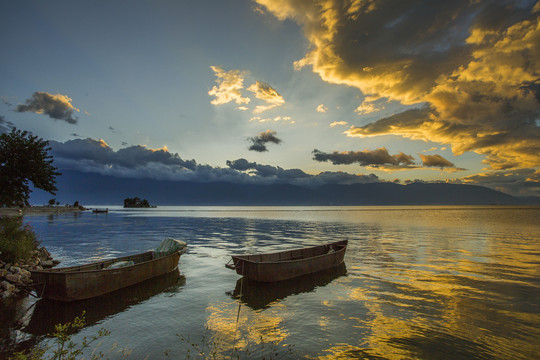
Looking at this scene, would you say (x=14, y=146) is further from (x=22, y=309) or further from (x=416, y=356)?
(x=416, y=356)

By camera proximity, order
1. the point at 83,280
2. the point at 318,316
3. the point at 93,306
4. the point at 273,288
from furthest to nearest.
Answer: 1. the point at 273,288
2. the point at 83,280
3. the point at 93,306
4. the point at 318,316

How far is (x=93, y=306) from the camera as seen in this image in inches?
612

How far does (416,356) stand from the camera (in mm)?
10398

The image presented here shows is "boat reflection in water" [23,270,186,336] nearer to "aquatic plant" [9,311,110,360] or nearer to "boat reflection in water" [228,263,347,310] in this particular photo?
"aquatic plant" [9,311,110,360]

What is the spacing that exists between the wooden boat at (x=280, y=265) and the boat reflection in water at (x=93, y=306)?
5.10 metres

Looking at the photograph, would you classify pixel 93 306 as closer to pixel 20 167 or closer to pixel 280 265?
pixel 280 265

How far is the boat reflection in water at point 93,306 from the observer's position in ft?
43.9

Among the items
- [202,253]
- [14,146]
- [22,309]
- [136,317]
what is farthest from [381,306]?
[14,146]

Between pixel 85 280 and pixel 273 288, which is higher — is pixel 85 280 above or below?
above

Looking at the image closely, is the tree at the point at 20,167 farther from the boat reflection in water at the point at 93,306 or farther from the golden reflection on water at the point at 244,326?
the golden reflection on water at the point at 244,326

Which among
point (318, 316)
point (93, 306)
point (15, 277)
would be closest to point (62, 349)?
point (93, 306)

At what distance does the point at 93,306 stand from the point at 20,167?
70.8 feet

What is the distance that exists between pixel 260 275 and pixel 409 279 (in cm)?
1200

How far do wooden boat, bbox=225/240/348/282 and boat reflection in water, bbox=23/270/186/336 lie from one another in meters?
5.10
